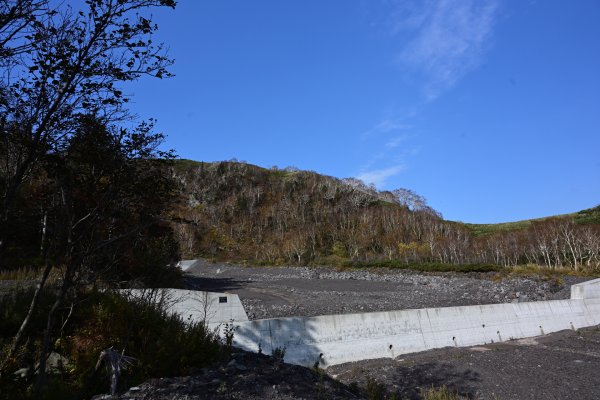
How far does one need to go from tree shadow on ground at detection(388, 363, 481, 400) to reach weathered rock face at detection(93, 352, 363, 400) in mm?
3379

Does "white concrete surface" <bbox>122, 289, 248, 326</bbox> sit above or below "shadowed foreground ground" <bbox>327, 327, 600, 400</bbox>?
above

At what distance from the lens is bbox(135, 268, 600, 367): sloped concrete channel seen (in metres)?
11.2

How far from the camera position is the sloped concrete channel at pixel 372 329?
36.9 feet

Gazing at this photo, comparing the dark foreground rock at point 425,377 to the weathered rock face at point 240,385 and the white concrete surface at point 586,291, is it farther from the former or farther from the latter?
the white concrete surface at point 586,291

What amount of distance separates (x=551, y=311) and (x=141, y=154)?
1921 cm

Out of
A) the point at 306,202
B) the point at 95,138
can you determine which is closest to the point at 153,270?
the point at 95,138

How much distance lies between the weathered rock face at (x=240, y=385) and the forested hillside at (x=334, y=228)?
26.7 m

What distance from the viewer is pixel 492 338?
606 inches

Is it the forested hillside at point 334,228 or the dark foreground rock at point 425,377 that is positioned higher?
the forested hillside at point 334,228

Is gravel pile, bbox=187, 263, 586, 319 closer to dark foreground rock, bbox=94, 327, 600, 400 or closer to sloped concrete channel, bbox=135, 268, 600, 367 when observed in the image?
sloped concrete channel, bbox=135, 268, 600, 367

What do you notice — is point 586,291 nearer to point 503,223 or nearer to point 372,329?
point 372,329

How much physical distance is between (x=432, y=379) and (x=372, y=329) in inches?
101

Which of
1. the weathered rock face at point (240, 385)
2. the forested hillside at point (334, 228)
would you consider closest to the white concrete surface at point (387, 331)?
the weathered rock face at point (240, 385)

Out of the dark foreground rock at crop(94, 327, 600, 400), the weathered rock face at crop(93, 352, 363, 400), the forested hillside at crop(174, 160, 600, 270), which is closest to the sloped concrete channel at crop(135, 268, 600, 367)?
the dark foreground rock at crop(94, 327, 600, 400)
